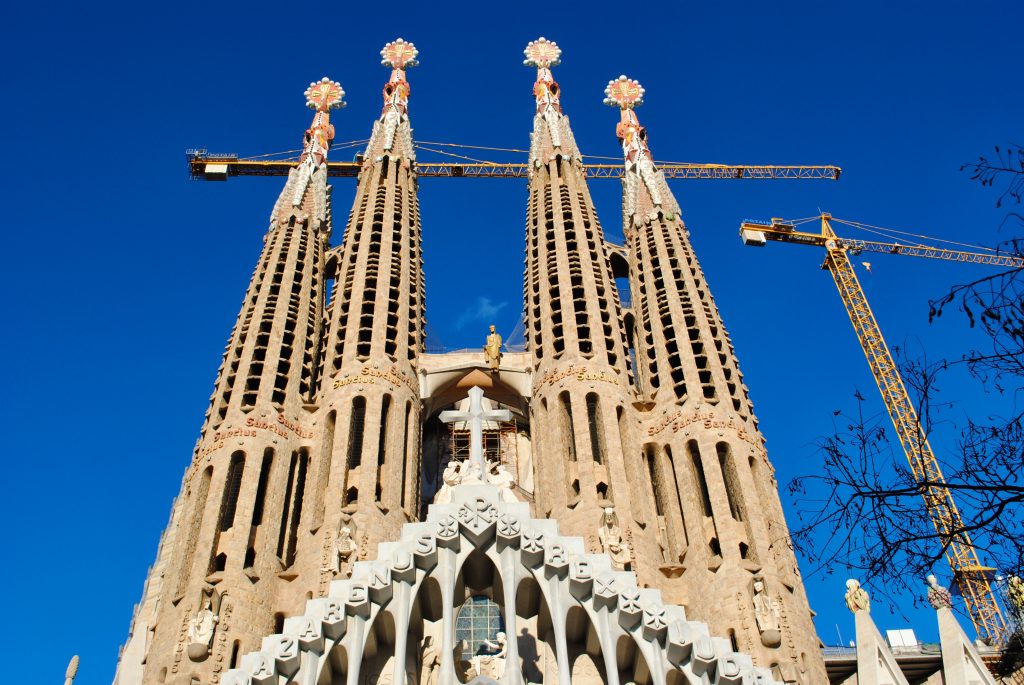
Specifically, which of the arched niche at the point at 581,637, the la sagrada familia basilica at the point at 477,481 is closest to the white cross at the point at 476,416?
the la sagrada familia basilica at the point at 477,481

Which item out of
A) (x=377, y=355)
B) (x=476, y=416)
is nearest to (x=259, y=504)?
(x=377, y=355)

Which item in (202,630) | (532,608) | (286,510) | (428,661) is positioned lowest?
(532,608)

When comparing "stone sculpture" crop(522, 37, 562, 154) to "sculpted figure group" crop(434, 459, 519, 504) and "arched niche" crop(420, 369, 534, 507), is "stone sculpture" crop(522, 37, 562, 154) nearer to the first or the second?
"arched niche" crop(420, 369, 534, 507)

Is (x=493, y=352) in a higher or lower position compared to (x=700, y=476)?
higher

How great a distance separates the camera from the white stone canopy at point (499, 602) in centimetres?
1459

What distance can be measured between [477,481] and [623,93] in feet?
101

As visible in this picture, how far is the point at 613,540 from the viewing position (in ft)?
84.0

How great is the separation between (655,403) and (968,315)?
70.2 ft

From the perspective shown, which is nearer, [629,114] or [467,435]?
[467,435]

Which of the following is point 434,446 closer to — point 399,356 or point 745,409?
point 399,356

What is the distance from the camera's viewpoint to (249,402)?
95.6 feet

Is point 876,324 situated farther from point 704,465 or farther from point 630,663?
point 630,663

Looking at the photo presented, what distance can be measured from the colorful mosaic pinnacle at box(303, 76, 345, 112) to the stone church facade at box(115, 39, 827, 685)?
2.96m

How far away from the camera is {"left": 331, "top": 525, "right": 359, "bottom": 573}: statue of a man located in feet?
82.0
